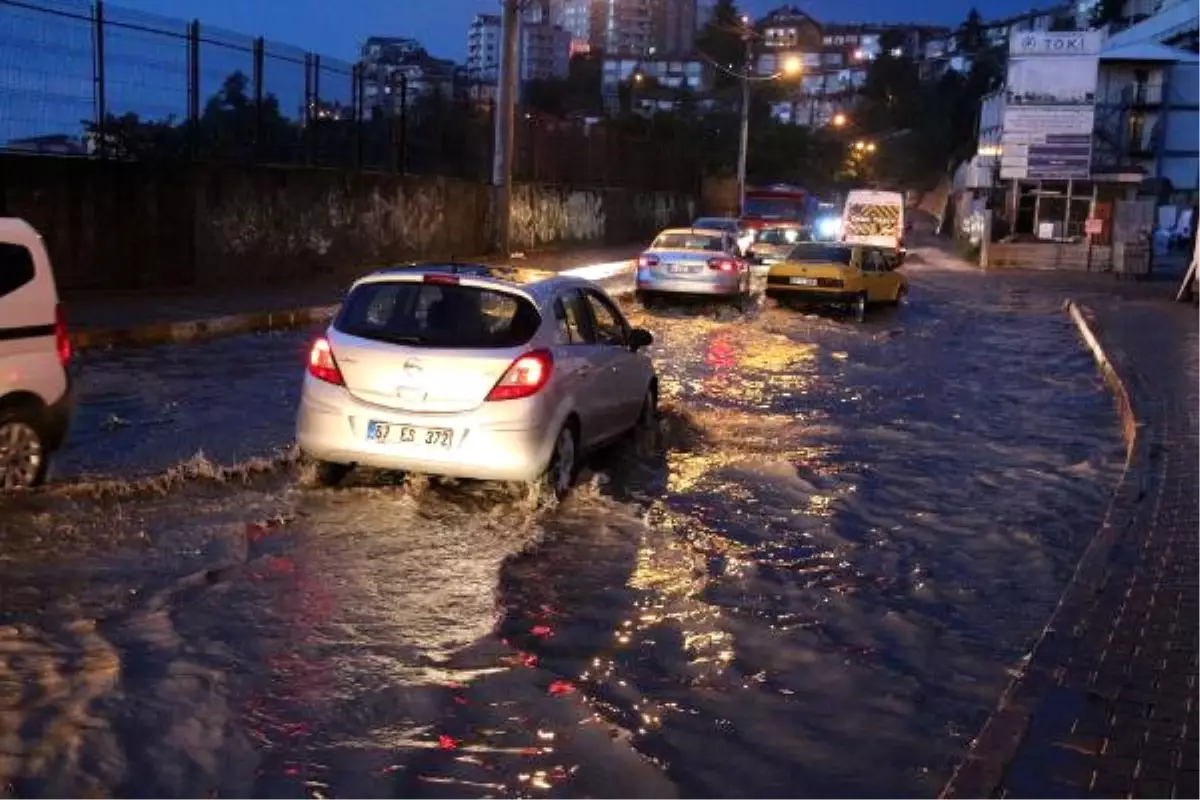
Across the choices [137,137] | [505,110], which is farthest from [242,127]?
[505,110]

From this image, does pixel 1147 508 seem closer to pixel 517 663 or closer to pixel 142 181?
pixel 517 663

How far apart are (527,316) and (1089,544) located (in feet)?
12.3

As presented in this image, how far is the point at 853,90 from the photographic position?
444 ft

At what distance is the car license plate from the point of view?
838 cm

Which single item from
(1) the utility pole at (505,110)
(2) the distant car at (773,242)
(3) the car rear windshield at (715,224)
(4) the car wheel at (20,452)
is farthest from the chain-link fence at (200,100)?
(4) the car wheel at (20,452)

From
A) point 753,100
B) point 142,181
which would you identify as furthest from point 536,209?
point 753,100

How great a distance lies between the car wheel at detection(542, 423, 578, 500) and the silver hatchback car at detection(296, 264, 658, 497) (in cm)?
1

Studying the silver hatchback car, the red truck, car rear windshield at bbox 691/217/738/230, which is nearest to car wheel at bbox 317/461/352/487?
the silver hatchback car

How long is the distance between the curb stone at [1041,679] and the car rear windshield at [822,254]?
16.4m

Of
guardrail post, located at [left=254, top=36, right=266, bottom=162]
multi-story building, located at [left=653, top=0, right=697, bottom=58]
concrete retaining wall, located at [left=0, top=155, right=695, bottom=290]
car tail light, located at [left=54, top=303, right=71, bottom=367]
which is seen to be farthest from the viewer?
multi-story building, located at [left=653, top=0, right=697, bottom=58]

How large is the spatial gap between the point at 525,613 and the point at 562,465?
2.49m

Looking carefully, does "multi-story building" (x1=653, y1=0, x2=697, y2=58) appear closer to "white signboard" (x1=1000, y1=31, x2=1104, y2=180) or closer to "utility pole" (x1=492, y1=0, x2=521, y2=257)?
"white signboard" (x1=1000, y1=31, x2=1104, y2=180)

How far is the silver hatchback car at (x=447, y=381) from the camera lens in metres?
8.39

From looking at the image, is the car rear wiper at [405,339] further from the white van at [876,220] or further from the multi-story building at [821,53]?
the multi-story building at [821,53]
